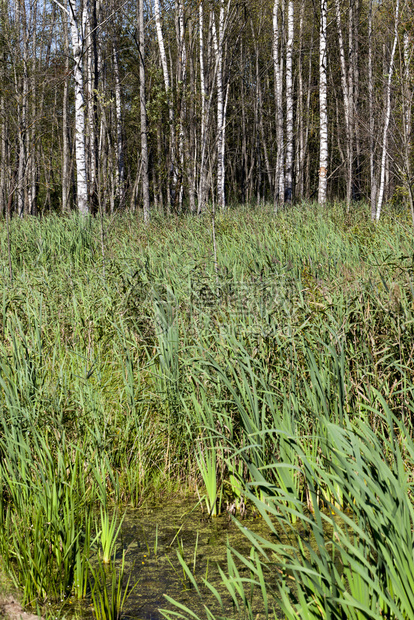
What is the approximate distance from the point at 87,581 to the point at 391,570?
1248mm

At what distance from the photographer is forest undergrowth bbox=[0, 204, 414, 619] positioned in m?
1.36

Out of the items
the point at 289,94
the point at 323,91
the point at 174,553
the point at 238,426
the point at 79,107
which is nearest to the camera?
the point at 174,553

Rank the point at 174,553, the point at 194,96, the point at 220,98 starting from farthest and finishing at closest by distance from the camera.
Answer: the point at 194,96 → the point at 220,98 → the point at 174,553

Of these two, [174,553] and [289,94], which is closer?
[174,553]

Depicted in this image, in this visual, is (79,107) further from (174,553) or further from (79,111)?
(174,553)

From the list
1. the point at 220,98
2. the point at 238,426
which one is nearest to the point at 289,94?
the point at 220,98

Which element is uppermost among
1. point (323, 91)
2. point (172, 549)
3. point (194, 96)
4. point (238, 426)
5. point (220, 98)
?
point (194, 96)

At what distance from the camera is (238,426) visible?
8.89ft

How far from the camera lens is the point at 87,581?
1959 millimetres

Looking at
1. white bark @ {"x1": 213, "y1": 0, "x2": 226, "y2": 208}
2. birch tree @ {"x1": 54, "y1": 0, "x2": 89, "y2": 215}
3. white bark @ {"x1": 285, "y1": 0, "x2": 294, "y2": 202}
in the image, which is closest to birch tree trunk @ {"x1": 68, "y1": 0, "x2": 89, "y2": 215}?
birch tree @ {"x1": 54, "y1": 0, "x2": 89, "y2": 215}

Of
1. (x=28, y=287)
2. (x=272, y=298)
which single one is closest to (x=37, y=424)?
(x=272, y=298)

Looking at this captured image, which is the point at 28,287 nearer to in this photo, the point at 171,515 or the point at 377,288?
the point at 171,515

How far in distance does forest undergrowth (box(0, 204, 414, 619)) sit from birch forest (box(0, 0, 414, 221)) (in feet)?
3.87

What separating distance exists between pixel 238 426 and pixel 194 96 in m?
12.0
